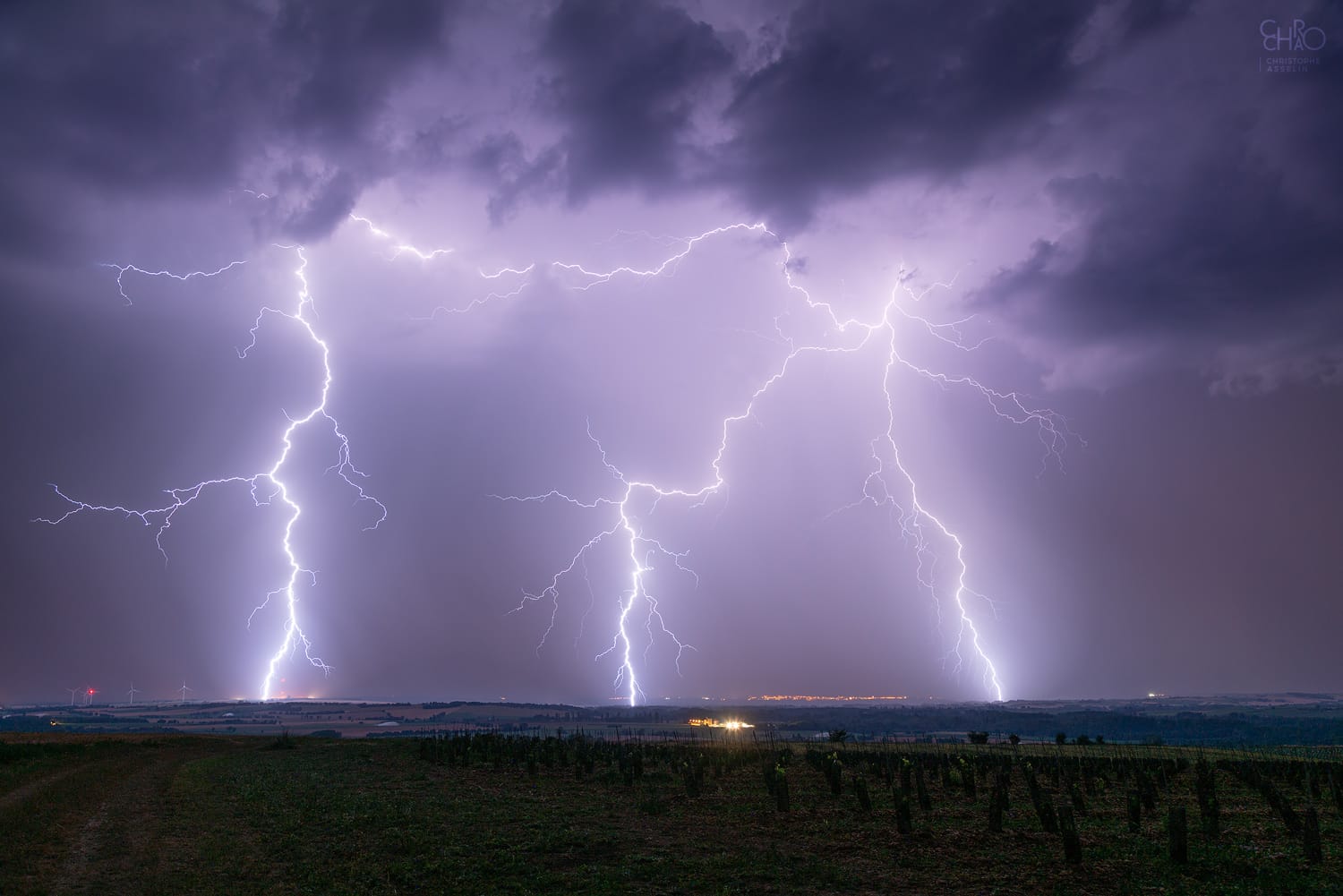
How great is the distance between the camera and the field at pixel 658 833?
10.5 m

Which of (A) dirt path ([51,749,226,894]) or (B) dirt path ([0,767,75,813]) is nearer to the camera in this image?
(A) dirt path ([51,749,226,894])

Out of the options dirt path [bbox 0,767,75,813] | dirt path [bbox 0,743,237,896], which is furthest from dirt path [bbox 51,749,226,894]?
dirt path [bbox 0,767,75,813]

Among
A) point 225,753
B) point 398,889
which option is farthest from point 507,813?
point 225,753

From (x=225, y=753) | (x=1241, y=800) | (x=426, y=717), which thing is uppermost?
(x=1241, y=800)

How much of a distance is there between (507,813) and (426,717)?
133742mm

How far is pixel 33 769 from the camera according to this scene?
2461cm

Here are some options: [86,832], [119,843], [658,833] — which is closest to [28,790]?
[86,832]

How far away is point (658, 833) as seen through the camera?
14273 millimetres

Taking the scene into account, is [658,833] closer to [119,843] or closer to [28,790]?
[119,843]

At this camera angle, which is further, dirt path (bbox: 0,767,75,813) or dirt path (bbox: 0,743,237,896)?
dirt path (bbox: 0,767,75,813)

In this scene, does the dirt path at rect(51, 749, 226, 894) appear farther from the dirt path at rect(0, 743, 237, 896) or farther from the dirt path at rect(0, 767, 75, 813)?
the dirt path at rect(0, 767, 75, 813)

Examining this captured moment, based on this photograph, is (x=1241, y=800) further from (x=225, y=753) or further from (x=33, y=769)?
(x=225, y=753)

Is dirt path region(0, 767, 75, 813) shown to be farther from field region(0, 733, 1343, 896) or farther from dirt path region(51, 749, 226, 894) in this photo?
dirt path region(51, 749, 226, 894)

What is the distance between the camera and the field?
34.4 ft
